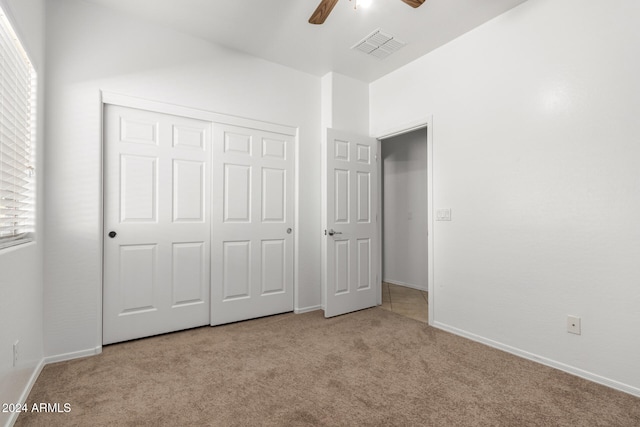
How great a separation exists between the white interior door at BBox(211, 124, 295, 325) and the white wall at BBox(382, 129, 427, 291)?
216cm

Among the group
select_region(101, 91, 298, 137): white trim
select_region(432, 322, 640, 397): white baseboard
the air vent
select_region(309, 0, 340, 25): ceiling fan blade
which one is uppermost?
the air vent

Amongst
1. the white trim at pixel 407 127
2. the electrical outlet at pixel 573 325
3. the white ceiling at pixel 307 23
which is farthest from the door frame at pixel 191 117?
the electrical outlet at pixel 573 325

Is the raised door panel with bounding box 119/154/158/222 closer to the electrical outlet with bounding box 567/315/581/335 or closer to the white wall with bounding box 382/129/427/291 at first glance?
the electrical outlet with bounding box 567/315/581/335

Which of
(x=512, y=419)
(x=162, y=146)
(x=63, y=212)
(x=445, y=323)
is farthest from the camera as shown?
(x=445, y=323)

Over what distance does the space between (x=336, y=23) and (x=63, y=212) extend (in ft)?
8.50

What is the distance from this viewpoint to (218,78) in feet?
9.62

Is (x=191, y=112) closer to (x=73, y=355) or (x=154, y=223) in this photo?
(x=154, y=223)

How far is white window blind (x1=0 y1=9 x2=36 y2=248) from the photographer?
1.48 m

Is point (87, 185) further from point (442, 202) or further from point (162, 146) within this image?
point (442, 202)

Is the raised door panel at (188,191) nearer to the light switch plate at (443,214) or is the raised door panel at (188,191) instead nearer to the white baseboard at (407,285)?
the light switch plate at (443,214)

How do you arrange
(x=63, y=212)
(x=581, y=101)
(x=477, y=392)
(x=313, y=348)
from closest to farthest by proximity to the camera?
(x=477, y=392) < (x=581, y=101) < (x=63, y=212) < (x=313, y=348)

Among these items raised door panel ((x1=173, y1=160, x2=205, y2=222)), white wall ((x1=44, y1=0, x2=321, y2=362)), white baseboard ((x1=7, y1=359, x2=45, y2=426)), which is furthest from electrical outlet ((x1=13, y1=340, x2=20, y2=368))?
raised door panel ((x1=173, y1=160, x2=205, y2=222))

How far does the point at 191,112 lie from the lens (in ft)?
9.13

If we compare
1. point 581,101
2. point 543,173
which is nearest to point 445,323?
point 543,173
